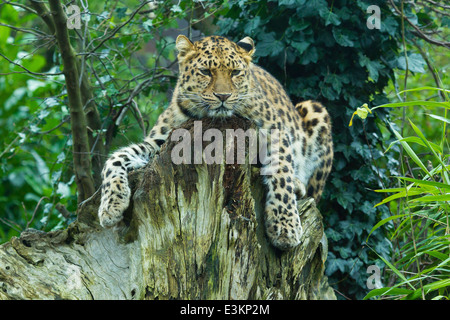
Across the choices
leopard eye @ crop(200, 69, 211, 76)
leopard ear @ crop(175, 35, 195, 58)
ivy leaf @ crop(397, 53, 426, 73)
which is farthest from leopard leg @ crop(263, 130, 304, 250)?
ivy leaf @ crop(397, 53, 426, 73)

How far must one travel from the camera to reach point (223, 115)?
15.6 ft

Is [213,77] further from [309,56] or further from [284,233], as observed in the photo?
[309,56]

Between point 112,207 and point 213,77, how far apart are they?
148 cm

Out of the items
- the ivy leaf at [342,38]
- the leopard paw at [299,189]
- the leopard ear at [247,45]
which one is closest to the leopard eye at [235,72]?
the leopard ear at [247,45]

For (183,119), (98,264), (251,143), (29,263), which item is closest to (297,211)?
(251,143)

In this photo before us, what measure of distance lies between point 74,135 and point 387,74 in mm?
3941

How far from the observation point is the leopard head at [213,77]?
4.81 metres

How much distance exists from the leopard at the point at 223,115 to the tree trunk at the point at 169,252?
0.79 feet

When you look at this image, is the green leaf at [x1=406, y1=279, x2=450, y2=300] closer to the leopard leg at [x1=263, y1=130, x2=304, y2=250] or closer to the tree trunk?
the tree trunk

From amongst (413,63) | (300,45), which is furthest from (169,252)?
(413,63)

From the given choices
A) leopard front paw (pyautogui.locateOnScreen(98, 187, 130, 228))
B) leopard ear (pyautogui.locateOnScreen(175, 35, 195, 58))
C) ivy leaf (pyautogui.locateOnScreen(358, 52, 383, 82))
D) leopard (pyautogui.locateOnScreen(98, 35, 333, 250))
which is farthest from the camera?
ivy leaf (pyautogui.locateOnScreen(358, 52, 383, 82))

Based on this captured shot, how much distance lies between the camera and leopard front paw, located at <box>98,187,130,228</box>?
448cm

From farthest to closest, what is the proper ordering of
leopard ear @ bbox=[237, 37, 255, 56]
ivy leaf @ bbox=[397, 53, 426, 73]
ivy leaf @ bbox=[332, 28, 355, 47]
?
ivy leaf @ bbox=[397, 53, 426, 73]
ivy leaf @ bbox=[332, 28, 355, 47]
leopard ear @ bbox=[237, 37, 255, 56]
